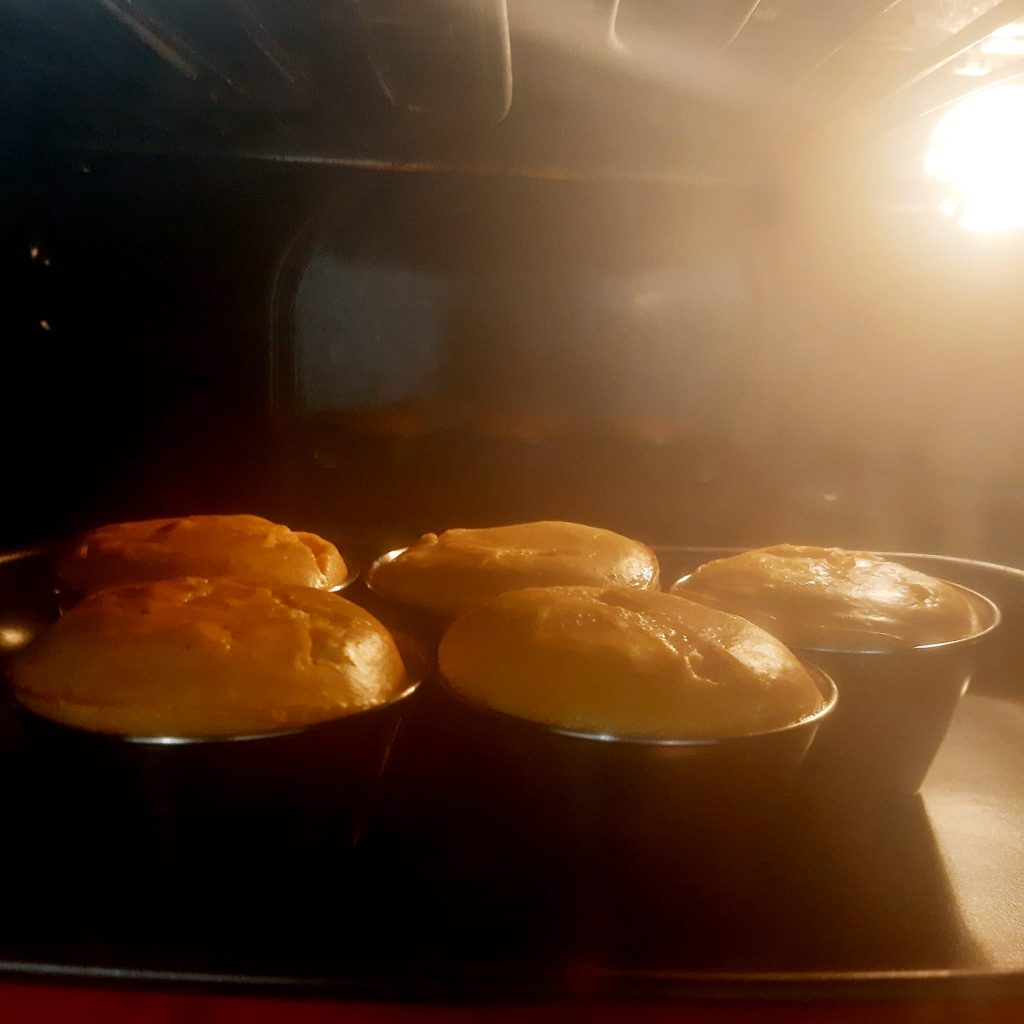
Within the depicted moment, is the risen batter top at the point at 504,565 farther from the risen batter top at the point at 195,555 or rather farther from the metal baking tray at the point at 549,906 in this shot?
the metal baking tray at the point at 549,906

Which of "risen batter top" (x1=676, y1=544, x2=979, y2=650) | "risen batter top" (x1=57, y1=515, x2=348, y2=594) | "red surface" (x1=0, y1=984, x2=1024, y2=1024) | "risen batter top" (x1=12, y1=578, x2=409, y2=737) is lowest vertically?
"red surface" (x1=0, y1=984, x2=1024, y2=1024)

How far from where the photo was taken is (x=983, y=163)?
1.45 metres

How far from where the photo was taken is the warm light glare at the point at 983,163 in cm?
134

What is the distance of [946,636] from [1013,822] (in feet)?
0.67

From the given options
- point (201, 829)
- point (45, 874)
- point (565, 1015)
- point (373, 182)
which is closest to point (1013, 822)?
point (565, 1015)

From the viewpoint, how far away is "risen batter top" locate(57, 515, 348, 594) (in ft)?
3.70

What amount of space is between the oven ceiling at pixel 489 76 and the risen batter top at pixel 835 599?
58 centimetres

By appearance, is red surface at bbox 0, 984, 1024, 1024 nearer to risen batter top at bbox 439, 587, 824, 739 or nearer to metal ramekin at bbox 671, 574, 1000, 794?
risen batter top at bbox 439, 587, 824, 739

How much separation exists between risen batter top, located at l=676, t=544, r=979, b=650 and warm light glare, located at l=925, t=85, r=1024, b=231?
685mm

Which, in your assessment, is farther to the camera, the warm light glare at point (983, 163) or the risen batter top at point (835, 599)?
the warm light glare at point (983, 163)

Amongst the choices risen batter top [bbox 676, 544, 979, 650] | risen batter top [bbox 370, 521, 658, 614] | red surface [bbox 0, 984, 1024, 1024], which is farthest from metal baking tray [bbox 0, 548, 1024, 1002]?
risen batter top [bbox 370, 521, 658, 614]

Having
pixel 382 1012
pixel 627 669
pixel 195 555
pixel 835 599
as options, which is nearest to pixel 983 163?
pixel 835 599

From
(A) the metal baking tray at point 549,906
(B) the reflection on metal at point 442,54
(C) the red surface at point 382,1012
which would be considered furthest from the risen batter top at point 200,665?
(B) the reflection on metal at point 442,54

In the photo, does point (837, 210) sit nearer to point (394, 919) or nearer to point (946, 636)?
point (946, 636)
